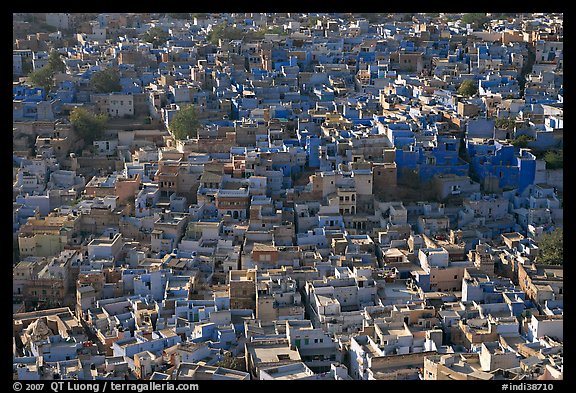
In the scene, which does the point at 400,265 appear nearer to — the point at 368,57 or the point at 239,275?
the point at 239,275

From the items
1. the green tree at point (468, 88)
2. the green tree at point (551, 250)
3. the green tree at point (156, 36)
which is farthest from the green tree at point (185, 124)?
the green tree at point (156, 36)

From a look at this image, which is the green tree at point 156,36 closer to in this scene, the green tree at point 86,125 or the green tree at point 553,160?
the green tree at point 86,125

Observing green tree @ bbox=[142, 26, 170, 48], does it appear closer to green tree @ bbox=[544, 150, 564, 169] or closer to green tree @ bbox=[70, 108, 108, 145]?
green tree @ bbox=[70, 108, 108, 145]

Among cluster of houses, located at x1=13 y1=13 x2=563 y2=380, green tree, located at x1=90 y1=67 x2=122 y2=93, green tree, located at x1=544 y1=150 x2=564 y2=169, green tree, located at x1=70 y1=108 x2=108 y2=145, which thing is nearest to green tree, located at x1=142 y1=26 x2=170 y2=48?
cluster of houses, located at x1=13 y1=13 x2=563 y2=380

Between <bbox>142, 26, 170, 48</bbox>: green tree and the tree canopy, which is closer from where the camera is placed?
the tree canopy

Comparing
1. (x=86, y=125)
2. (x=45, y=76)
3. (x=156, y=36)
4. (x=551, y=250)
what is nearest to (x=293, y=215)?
(x=551, y=250)

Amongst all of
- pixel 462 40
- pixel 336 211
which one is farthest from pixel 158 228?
pixel 462 40

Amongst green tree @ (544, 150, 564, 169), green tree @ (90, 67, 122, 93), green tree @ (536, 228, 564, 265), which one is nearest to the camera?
green tree @ (536, 228, 564, 265)

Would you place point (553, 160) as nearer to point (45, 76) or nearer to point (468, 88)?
point (468, 88)
